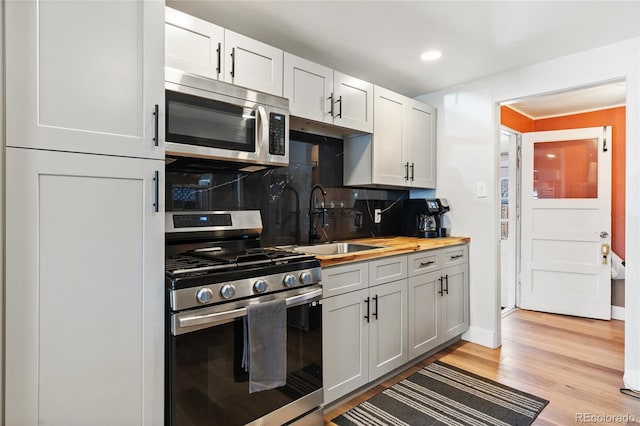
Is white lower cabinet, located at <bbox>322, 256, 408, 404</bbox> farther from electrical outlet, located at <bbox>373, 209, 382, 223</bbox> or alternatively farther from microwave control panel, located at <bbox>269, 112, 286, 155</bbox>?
electrical outlet, located at <bbox>373, 209, 382, 223</bbox>

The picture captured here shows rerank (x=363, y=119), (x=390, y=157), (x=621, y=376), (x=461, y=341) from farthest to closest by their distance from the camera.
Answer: (x=461, y=341)
(x=390, y=157)
(x=363, y=119)
(x=621, y=376)

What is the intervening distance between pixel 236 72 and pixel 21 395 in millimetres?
1689

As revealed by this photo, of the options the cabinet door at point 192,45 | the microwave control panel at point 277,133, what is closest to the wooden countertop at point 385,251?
the microwave control panel at point 277,133

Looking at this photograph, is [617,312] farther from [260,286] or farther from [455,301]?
[260,286]

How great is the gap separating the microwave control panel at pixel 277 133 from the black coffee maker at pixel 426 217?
169 centimetres

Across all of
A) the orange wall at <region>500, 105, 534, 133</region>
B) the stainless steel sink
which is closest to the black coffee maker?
the stainless steel sink

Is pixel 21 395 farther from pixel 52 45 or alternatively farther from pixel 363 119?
pixel 363 119

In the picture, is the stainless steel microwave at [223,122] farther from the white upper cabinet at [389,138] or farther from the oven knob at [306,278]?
the white upper cabinet at [389,138]

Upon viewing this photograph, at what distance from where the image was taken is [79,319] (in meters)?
1.26

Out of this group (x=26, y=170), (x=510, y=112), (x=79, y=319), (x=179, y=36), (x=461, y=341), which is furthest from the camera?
(x=510, y=112)

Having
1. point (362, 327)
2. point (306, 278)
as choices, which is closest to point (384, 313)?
point (362, 327)

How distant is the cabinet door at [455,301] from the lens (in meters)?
2.93

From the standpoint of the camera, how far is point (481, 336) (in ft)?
10.3

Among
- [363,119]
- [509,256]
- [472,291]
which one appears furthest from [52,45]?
[509,256]
